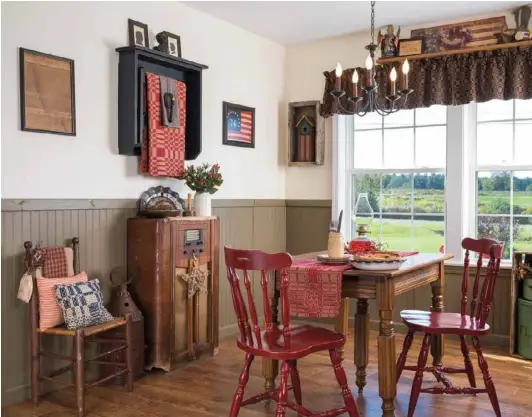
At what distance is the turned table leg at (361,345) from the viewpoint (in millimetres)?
3555

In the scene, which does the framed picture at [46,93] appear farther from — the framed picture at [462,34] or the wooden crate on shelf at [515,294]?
the wooden crate on shelf at [515,294]

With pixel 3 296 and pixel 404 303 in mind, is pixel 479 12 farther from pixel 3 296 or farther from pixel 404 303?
pixel 3 296

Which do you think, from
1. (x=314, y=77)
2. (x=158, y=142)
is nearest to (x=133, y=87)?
(x=158, y=142)

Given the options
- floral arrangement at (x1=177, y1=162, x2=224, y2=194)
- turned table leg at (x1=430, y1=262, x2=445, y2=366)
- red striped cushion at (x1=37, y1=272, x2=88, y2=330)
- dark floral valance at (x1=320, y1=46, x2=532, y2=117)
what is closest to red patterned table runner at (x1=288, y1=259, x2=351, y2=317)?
turned table leg at (x1=430, y1=262, x2=445, y2=366)

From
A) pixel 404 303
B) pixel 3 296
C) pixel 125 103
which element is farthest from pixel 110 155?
pixel 404 303

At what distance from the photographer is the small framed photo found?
15.7ft

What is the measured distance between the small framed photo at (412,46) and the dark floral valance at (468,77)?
0.09 meters

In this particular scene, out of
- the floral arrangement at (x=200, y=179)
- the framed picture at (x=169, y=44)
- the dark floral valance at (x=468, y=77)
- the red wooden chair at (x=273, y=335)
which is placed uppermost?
the framed picture at (x=169, y=44)

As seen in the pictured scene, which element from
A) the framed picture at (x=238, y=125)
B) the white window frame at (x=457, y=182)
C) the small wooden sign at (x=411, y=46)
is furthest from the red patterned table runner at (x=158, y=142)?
the white window frame at (x=457, y=182)

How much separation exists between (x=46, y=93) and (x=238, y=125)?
1.89 meters

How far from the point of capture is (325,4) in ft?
14.6

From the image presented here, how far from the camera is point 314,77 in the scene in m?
5.50

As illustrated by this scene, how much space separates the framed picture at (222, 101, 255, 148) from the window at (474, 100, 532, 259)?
191 cm

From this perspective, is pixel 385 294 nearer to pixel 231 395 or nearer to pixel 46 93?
pixel 231 395
